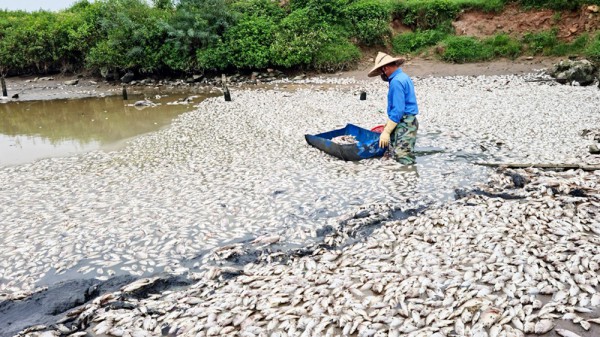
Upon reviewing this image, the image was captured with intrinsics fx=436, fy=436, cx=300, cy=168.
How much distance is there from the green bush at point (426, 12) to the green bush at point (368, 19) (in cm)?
100

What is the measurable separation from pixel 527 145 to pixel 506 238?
18.2 ft

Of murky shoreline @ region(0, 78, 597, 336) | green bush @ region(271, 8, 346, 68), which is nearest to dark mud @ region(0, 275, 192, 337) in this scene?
murky shoreline @ region(0, 78, 597, 336)

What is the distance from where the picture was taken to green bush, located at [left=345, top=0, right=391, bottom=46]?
25.8m

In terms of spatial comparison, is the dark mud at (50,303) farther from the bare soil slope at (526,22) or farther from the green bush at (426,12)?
the green bush at (426,12)

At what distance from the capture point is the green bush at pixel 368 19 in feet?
84.5

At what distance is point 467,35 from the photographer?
24719mm

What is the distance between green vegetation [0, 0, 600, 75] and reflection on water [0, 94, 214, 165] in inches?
188

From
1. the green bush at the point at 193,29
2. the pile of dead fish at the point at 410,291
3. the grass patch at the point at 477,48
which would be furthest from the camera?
the green bush at the point at 193,29

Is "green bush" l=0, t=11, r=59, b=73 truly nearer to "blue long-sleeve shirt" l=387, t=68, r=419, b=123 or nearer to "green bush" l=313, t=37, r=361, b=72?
"green bush" l=313, t=37, r=361, b=72

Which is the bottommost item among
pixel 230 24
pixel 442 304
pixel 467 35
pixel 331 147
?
pixel 442 304

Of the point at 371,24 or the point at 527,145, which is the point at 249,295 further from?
the point at 371,24

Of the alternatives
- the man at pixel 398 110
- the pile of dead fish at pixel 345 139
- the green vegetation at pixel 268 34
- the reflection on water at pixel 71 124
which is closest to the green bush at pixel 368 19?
the green vegetation at pixel 268 34

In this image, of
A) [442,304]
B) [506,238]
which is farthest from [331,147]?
[442,304]

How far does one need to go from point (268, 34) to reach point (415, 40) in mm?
8660
